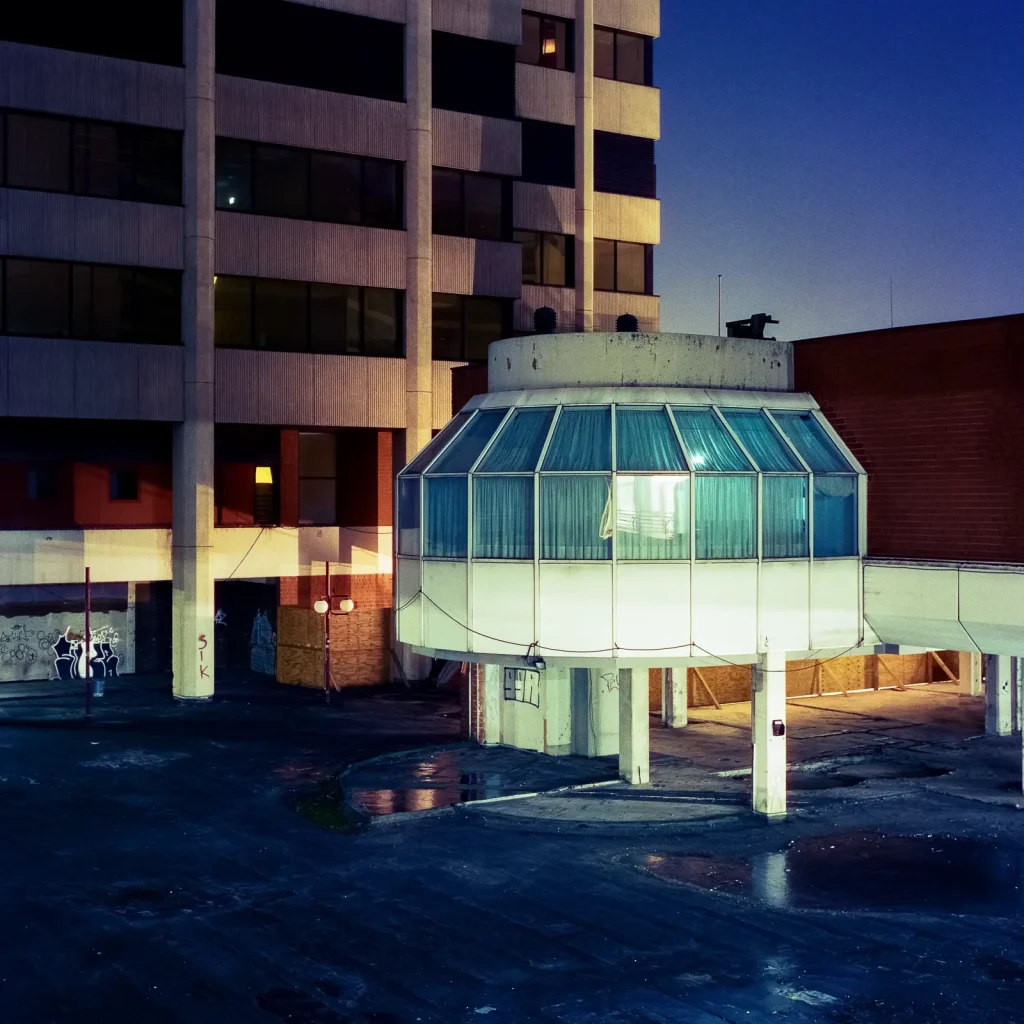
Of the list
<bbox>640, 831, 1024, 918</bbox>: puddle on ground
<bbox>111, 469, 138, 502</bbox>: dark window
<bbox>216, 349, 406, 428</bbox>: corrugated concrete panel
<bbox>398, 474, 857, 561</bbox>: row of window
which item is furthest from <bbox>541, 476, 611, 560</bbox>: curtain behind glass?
<bbox>111, 469, 138, 502</bbox>: dark window

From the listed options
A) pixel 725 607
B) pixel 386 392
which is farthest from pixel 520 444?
pixel 386 392

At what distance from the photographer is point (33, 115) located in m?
40.5

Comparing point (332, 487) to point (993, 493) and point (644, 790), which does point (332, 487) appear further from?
point (993, 493)

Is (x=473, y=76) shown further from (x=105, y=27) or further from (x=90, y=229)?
(x=90, y=229)

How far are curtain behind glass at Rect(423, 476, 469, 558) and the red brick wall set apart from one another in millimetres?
7919

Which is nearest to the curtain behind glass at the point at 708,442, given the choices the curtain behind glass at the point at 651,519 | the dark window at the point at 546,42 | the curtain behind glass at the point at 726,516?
the curtain behind glass at the point at 726,516

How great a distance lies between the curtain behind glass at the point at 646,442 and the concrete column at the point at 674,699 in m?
11.2

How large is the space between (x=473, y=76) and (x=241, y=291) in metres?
12.0

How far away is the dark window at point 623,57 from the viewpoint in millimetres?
55812

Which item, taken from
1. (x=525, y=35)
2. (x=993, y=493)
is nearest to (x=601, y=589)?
(x=993, y=493)

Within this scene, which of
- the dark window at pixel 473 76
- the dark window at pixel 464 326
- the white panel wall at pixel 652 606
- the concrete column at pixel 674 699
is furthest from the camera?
the dark window at pixel 464 326

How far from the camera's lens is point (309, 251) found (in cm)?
4491

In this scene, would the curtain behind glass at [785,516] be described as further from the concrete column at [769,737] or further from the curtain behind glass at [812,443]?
the concrete column at [769,737]

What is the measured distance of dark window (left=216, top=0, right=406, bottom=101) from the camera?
43.6 m
